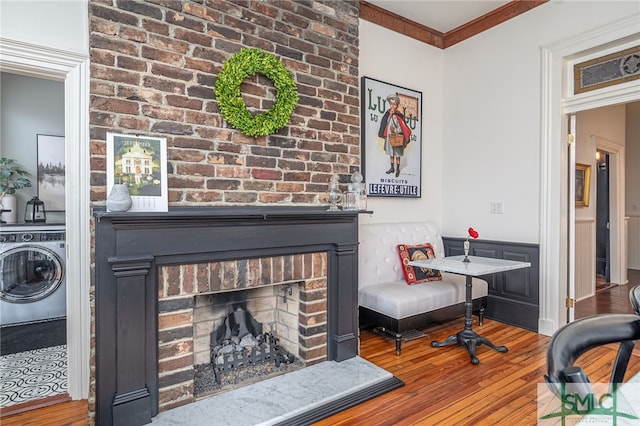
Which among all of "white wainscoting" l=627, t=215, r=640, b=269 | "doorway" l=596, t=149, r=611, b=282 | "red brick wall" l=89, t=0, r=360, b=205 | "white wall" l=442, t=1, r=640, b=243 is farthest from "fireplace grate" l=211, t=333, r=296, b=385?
"white wainscoting" l=627, t=215, r=640, b=269

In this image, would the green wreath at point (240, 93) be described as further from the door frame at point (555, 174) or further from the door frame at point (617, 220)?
the door frame at point (617, 220)

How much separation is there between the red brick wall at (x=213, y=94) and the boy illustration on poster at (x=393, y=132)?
74cm

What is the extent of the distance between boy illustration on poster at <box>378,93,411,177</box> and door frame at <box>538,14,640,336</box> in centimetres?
126

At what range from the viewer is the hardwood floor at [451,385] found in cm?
197

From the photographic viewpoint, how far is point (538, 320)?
3266mm

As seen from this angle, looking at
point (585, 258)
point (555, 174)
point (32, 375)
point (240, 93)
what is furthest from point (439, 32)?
point (32, 375)

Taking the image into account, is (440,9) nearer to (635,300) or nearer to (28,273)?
(635,300)

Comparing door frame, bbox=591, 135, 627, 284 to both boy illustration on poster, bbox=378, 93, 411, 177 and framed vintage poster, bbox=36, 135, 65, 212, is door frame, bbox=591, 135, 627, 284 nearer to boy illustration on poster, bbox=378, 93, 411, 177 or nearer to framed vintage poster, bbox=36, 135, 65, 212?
boy illustration on poster, bbox=378, 93, 411, 177

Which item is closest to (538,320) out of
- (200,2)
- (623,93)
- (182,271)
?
(623,93)

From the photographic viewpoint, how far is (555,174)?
3170 mm

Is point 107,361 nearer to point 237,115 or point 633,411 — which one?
point 237,115

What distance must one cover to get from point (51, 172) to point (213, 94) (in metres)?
3.19

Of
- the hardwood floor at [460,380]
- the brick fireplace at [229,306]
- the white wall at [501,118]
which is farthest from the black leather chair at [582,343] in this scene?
the white wall at [501,118]

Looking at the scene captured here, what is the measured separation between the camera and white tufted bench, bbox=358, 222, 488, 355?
284 cm
